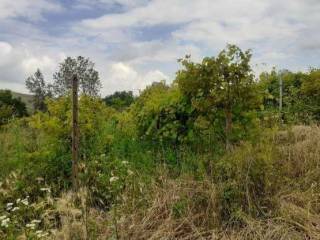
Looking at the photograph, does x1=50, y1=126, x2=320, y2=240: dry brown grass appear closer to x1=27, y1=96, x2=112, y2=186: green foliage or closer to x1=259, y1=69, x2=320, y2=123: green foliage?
x1=27, y1=96, x2=112, y2=186: green foliage

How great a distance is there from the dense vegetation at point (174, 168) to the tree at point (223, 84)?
0.01 m

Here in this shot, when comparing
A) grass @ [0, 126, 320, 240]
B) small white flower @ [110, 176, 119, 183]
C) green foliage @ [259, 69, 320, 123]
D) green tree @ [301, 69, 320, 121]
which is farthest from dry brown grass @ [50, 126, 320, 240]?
green tree @ [301, 69, 320, 121]

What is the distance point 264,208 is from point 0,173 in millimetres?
3720

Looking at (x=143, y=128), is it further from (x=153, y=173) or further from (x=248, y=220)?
(x=248, y=220)

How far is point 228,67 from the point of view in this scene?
6238 millimetres

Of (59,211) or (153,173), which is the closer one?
(59,211)

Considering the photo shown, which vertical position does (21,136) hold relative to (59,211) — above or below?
above

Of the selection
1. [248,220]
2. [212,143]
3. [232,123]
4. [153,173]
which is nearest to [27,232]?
[153,173]

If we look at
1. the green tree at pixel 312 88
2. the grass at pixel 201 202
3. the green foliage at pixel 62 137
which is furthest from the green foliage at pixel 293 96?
the green foliage at pixel 62 137

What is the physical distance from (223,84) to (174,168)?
1376 mm

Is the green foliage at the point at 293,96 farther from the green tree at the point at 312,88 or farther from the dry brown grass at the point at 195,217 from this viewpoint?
the dry brown grass at the point at 195,217

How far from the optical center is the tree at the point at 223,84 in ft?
20.5

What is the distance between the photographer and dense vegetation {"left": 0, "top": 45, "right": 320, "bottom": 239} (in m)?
4.69

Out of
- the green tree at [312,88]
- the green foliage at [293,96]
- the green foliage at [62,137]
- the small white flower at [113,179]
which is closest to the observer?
the small white flower at [113,179]
